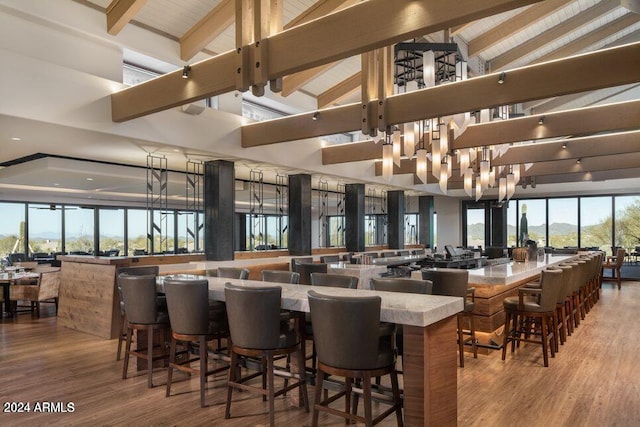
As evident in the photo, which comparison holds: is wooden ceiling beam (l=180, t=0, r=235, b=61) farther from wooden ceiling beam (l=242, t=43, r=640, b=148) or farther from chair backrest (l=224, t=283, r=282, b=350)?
chair backrest (l=224, t=283, r=282, b=350)

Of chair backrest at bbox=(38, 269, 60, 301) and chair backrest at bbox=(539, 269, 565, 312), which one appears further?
chair backrest at bbox=(38, 269, 60, 301)

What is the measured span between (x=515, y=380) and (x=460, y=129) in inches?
115

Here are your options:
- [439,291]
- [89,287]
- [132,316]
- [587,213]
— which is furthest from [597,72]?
[587,213]

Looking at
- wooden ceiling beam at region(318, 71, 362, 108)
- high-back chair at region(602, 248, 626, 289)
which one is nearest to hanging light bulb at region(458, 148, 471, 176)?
wooden ceiling beam at region(318, 71, 362, 108)

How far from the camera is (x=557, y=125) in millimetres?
6371

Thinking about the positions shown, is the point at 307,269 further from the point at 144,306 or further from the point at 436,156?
the point at 144,306

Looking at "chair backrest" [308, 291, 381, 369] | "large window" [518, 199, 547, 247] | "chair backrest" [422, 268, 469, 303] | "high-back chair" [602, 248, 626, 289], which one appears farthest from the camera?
"large window" [518, 199, 547, 247]

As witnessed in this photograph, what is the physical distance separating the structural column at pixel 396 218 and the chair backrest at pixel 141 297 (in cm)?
987

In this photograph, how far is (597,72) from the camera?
4.24 metres

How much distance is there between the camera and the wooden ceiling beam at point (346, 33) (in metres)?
2.97

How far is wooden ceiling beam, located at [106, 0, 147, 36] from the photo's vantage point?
509cm

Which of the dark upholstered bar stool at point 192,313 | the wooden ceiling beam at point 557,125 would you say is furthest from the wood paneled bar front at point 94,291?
the wooden ceiling beam at point 557,125

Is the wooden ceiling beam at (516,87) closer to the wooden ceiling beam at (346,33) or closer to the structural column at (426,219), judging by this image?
the wooden ceiling beam at (346,33)

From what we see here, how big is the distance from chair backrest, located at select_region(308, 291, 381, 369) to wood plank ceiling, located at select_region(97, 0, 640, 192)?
6.69 feet
